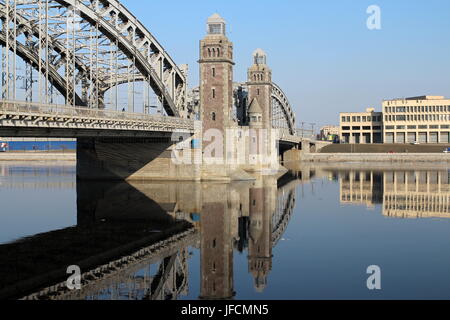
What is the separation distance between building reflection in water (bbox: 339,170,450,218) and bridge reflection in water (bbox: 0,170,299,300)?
9679 mm

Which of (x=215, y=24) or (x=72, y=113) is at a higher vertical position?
(x=215, y=24)

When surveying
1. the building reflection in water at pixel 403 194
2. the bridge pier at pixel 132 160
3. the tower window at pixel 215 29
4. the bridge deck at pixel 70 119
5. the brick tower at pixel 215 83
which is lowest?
the building reflection in water at pixel 403 194

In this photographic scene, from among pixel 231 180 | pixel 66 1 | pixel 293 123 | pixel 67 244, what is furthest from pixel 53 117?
pixel 293 123

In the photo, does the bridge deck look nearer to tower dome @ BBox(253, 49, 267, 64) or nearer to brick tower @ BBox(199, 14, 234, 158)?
brick tower @ BBox(199, 14, 234, 158)

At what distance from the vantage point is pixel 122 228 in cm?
4547

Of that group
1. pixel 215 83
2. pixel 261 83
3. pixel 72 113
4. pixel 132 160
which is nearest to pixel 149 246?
pixel 72 113

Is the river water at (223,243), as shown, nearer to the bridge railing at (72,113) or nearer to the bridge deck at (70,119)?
the bridge deck at (70,119)

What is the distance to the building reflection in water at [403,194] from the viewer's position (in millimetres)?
55750

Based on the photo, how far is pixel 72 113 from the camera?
174 ft

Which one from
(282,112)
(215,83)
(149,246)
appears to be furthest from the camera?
(282,112)

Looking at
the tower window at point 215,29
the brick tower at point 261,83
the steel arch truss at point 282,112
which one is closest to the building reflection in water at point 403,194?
the brick tower at point 261,83

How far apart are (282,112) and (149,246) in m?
142

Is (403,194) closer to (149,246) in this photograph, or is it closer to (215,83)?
(215,83)

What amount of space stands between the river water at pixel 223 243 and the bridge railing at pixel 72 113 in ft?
28.8
